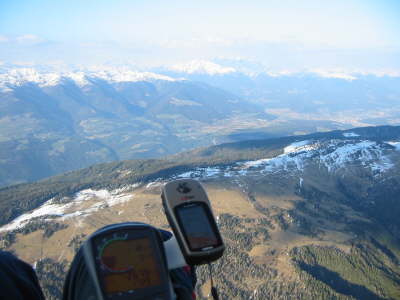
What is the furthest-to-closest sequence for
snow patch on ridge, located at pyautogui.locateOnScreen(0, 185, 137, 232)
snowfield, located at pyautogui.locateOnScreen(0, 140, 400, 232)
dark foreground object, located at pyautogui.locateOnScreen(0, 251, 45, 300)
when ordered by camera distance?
snowfield, located at pyautogui.locateOnScreen(0, 140, 400, 232) < snow patch on ridge, located at pyautogui.locateOnScreen(0, 185, 137, 232) < dark foreground object, located at pyautogui.locateOnScreen(0, 251, 45, 300)

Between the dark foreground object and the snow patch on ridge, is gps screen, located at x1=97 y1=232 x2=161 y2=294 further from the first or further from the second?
the snow patch on ridge

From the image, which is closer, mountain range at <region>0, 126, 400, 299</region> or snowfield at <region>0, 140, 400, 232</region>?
mountain range at <region>0, 126, 400, 299</region>

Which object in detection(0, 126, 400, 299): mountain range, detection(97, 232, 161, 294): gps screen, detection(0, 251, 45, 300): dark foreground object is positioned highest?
detection(97, 232, 161, 294): gps screen

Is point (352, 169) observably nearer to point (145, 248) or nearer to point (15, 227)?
point (15, 227)

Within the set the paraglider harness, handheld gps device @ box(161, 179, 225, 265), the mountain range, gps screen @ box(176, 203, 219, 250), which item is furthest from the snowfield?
the paraglider harness

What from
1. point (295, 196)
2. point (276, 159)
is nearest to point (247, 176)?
point (295, 196)

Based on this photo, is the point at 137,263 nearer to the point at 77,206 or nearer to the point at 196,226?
the point at 196,226

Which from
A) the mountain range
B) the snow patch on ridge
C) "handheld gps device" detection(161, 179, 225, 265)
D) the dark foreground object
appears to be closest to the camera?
the dark foreground object

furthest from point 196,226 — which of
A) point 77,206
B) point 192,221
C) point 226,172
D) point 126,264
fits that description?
point 226,172
